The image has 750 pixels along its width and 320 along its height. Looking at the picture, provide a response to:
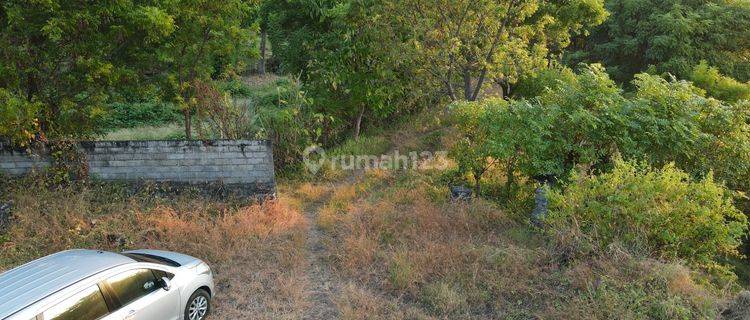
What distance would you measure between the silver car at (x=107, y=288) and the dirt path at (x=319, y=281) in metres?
1.21

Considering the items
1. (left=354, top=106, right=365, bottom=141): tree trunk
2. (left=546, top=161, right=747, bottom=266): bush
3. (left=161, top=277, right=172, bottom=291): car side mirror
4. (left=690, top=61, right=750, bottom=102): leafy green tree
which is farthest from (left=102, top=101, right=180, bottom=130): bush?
(left=690, top=61, right=750, bottom=102): leafy green tree

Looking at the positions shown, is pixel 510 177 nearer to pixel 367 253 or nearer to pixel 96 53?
pixel 367 253

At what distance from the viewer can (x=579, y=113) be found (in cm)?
712

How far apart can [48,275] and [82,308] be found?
0.57 m

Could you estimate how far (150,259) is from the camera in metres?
5.17

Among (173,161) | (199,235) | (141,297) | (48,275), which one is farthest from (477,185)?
(48,275)

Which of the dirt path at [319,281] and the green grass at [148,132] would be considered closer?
the dirt path at [319,281]

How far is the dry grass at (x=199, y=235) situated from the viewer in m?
5.71

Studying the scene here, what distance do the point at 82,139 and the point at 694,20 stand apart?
14.3 metres

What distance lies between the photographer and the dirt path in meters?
5.43

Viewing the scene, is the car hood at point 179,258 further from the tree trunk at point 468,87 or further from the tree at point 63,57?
the tree trunk at point 468,87

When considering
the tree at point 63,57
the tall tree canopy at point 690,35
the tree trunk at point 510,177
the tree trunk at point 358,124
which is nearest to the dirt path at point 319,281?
the tree trunk at point 510,177

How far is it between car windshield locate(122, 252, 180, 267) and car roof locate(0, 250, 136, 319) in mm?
168

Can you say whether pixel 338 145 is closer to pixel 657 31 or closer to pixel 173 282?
pixel 173 282
